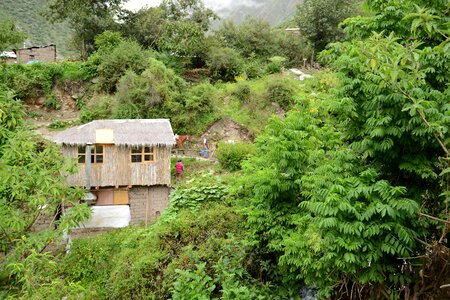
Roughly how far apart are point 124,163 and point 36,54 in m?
19.0

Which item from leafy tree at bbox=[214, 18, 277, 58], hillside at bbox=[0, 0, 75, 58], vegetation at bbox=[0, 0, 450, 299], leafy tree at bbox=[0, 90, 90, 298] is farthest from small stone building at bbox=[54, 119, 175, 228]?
hillside at bbox=[0, 0, 75, 58]

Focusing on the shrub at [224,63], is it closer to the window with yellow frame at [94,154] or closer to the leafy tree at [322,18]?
the leafy tree at [322,18]

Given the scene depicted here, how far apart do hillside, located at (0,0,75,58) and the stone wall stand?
36.5 metres

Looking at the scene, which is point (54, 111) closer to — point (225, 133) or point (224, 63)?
point (225, 133)

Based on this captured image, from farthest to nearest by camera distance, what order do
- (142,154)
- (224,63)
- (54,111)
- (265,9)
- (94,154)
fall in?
(265,9)
(224,63)
(54,111)
(142,154)
(94,154)

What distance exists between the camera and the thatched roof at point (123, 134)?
15.7m

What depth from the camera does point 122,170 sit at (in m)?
16.4

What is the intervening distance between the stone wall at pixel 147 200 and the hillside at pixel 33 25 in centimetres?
3653

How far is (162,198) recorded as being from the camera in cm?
1733

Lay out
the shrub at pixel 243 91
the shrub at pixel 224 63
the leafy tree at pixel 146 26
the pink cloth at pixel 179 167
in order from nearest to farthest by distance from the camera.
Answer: the pink cloth at pixel 179 167 < the shrub at pixel 243 91 < the shrub at pixel 224 63 < the leafy tree at pixel 146 26

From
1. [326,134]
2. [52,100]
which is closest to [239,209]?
[326,134]

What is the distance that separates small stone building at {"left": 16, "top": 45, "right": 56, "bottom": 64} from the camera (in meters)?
28.9

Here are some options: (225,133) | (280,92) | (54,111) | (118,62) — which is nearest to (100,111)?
(118,62)

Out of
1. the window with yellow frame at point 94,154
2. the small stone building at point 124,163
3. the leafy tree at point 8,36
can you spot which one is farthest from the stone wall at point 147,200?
the leafy tree at point 8,36
